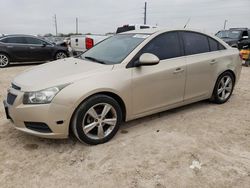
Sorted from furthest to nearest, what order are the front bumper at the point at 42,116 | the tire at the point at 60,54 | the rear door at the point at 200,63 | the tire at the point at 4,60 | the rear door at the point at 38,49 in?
the tire at the point at 60,54 → the rear door at the point at 38,49 → the tire at the point at 4,60 → the rear door at the point at 200,63 → the front bumper at the point at 42,116

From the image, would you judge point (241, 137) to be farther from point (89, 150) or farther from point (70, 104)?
point (70, 104)

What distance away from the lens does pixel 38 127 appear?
2.98 metres

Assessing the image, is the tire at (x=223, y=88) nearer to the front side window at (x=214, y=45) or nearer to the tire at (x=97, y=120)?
the front side window at (x=214, y=45)

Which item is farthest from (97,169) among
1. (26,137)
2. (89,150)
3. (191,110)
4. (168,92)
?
(191,110)

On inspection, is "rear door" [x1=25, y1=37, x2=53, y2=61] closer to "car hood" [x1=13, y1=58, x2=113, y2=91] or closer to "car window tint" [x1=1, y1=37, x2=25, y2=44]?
"car window tint" [x1=1, y1=37, x2=25, y2=44]

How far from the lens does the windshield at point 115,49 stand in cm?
354

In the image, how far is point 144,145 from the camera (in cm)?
323

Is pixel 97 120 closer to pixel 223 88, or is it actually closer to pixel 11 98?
pixel 11 98

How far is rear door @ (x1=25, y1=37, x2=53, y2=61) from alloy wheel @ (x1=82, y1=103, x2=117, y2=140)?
8.66 meters

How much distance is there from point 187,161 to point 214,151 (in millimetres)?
452

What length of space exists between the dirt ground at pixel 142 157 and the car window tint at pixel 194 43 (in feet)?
3.87

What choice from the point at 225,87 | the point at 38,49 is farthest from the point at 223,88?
the point at 38,49

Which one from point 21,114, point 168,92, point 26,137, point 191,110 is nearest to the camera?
point 21,114

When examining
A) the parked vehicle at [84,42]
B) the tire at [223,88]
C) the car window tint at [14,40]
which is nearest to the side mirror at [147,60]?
the tire at [223,88]
